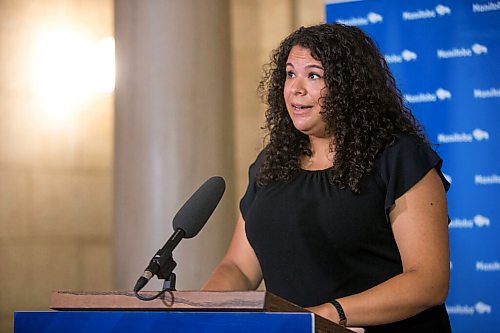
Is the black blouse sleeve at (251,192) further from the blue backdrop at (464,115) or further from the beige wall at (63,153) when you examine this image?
the beige wall at (63,153)

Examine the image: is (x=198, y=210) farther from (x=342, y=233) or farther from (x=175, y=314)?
(x=342, y=233)

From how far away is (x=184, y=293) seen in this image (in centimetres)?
188

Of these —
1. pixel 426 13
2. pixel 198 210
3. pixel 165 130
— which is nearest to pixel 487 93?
pixel 426 13

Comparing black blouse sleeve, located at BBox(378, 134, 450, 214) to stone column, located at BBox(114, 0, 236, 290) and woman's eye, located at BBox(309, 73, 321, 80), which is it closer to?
woman's eye, located at BBox(309, 73, 321, 80)

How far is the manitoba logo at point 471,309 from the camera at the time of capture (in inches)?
196

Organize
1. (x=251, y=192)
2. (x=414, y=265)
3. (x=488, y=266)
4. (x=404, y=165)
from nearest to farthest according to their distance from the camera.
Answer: (x=414, y=265) < (x=404, y=165) < (x=251, y=192) < (x=488, y=266)

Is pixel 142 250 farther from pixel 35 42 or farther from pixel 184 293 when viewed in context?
pixel 184 293

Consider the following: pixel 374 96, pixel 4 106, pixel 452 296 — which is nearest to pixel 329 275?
pixel 374 96

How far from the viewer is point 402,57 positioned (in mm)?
5250

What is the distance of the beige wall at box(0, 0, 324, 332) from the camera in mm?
6523

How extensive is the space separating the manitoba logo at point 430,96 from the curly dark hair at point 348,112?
2270mm

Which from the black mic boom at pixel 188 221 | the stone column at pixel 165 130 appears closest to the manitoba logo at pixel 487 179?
the stone column at pixel 165 130

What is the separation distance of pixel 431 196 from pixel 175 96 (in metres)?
3.23

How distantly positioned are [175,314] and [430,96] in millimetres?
3559
